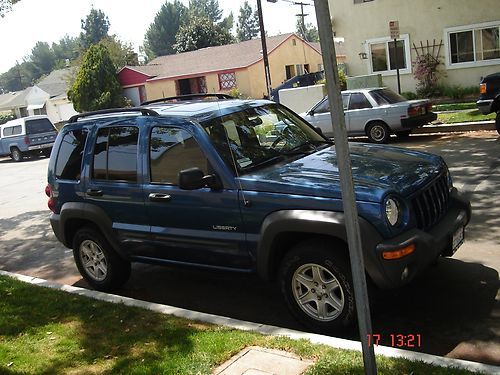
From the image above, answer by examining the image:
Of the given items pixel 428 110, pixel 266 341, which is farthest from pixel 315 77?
pixel 266 341

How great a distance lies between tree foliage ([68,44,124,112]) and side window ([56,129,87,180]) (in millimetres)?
34101

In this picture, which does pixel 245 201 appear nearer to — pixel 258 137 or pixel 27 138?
pixel 258 137

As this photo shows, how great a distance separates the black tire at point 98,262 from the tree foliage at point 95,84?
34448mm

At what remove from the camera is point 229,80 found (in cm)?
3884

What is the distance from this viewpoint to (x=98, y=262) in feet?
20.8

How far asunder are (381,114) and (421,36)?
950cm

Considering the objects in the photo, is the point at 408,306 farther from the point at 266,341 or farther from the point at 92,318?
the point at 92,318

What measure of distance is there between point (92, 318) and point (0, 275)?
2484 millimetres

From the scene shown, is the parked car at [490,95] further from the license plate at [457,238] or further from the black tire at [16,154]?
the black tire at [16,154]

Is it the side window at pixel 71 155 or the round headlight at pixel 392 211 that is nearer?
A: the round headlight at pixel 392 211

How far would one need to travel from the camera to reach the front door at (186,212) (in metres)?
4.93

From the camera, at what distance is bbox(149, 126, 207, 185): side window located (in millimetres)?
5195

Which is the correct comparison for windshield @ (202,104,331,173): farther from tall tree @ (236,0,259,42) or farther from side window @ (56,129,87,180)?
tall tree @ (236,0,259,42)

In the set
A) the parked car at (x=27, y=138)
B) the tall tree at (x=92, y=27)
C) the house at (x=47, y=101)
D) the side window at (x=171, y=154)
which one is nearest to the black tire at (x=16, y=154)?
the parked car at (x=27, y=138)
